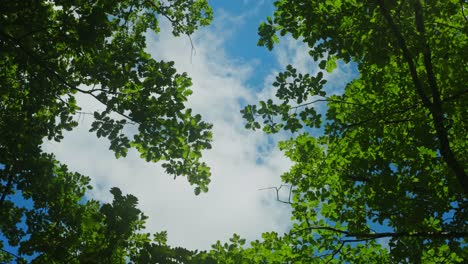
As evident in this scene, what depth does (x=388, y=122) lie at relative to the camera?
21.7 feet

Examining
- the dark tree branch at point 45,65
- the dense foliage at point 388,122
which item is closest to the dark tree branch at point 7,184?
the dark tree branch at point 45,65

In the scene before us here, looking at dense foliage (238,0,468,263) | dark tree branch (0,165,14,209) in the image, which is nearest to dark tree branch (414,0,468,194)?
dense foliage (238,0,468,263)

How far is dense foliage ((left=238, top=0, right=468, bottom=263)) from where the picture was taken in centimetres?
613

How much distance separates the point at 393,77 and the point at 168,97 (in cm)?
569

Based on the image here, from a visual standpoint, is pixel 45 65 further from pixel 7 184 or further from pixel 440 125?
pixel 440 125

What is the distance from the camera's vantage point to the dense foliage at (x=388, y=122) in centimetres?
613

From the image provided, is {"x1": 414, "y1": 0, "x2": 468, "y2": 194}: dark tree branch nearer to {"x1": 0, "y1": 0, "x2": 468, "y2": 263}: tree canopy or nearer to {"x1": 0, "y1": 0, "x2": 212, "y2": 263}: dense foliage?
{"x1": 0, "y1": 0, "x2": 468, "y2": 263}: tree canopy

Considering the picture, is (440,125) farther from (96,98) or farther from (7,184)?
(7,184)

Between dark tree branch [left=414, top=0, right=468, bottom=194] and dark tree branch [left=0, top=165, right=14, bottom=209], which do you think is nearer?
dark tree branch [left=414, top=0, right=468, bottom=194]

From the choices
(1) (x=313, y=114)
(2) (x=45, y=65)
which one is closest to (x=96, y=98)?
(2) (x=45, y=65)

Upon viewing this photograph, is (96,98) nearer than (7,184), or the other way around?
(96,98)

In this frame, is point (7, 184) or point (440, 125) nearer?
point (440, 125)

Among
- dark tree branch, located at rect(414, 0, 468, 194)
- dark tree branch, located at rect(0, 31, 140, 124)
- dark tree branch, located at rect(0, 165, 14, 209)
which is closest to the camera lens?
dark tree branch, located at rect(0, 31, 140, 124)

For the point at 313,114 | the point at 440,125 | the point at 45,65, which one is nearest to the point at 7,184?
the point at 45,65
